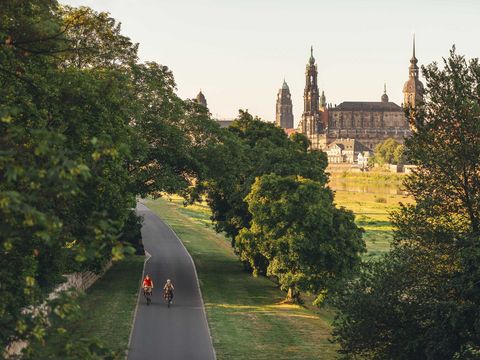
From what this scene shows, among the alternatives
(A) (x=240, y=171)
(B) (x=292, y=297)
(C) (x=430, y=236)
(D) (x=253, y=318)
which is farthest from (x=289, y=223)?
(C) (x=430, y=236)

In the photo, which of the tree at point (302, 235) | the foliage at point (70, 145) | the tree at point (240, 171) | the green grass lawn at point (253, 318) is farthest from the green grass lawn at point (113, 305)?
the tree at point (302, 235)

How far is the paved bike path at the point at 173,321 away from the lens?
27.6m

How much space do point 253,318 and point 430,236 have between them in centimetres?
1303

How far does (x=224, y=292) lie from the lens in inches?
1679

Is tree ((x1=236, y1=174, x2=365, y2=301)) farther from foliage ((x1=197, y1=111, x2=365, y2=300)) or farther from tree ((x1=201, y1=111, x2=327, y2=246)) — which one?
tree ((x1=201, y1=111, x2=327, y2=246))

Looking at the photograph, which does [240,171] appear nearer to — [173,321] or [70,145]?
[173,321]

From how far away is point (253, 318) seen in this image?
35438 millimetres

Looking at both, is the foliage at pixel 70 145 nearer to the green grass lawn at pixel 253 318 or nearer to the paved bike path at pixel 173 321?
the paved bike path at pixel 173 321

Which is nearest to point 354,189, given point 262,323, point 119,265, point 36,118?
point 119,265

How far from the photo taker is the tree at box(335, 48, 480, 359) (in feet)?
77.5

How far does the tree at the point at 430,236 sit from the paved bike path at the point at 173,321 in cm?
→ 615

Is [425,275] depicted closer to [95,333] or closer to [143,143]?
[95,333]

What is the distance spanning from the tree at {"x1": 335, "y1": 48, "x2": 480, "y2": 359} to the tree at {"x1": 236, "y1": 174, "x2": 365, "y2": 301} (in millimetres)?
14035

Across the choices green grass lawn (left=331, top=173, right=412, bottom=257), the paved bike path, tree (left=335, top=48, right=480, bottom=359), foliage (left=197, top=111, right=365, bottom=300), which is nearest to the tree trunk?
foliage (left=197, top=111, right=365, bottom=300)
